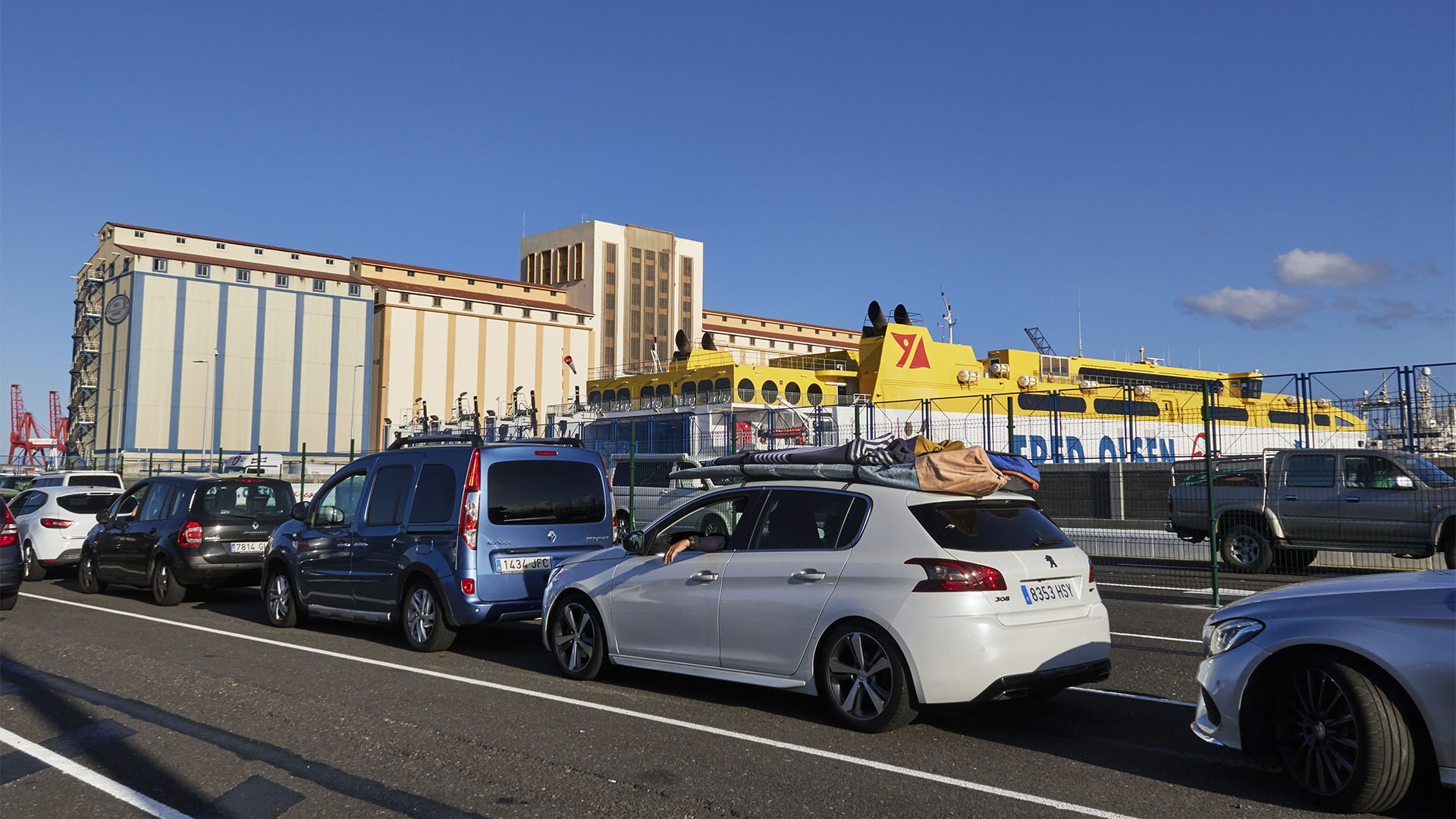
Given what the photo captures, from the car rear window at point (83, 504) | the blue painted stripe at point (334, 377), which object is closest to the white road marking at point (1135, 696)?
the car rear window at point (83, 504)

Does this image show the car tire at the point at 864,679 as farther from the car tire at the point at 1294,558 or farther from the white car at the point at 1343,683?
the car tire at the point at 1294,558

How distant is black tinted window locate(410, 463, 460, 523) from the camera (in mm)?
8719

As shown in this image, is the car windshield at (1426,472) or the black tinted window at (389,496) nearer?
the black tinted window at (389,496)

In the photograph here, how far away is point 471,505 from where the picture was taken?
8562mm

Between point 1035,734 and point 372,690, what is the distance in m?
4.46

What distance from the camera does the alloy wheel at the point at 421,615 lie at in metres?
8.85

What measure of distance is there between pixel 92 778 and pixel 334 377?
74310 millimetres

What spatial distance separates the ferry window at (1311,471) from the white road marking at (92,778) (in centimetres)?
1354

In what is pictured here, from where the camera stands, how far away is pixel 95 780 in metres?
5.06

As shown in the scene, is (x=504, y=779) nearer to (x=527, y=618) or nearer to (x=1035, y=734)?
(x=1035, y=734)

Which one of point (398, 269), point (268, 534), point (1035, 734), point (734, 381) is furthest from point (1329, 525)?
point (398, 269)

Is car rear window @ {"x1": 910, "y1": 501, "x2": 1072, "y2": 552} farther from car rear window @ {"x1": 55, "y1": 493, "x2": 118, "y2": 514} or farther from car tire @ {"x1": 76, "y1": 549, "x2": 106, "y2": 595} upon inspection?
car rear window @ {"x1": 55, "y1": 493, "x2": 118, "y2": 514}

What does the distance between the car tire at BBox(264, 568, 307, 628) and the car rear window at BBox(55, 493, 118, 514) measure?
645 centimetres

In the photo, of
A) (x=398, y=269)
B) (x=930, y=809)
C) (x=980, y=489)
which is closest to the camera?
(x=930, y=809)
